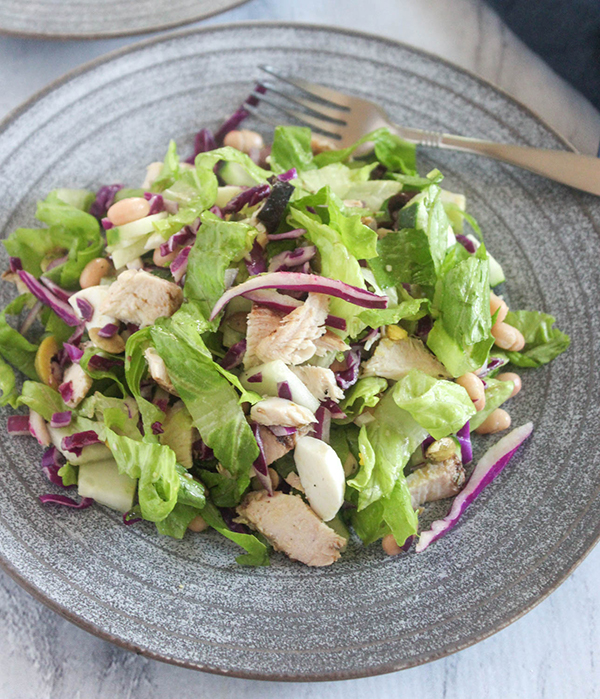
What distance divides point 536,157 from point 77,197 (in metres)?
2.06

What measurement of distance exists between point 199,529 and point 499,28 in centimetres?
335

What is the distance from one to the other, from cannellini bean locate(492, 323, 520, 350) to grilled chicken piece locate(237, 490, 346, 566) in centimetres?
101

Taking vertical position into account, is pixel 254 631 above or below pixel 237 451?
below

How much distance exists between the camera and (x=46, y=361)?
262 centimetres

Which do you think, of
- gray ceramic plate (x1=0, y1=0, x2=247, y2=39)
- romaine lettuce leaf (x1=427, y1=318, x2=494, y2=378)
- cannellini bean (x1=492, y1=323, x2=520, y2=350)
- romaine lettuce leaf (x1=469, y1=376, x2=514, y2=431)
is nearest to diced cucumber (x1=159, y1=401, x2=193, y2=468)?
romaine lettuce leaf (x1=427, y1=318, x2=494, y2=378)

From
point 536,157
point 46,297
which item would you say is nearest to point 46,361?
point 46,297

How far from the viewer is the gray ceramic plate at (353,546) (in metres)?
2.05

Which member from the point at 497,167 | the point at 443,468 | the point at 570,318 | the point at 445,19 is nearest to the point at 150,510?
the point at 443,468

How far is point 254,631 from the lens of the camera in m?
2.07

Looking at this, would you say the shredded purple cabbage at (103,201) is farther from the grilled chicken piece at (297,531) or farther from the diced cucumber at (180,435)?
the grilled chicken piece at (297,531)

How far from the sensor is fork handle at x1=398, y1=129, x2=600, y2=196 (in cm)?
278

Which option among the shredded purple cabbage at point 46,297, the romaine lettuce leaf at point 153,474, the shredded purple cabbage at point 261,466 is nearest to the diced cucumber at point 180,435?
the romaine lettuce leaf at point 153,474

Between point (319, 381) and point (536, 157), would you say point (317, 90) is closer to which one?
point (536, 157)

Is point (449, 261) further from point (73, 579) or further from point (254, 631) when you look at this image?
point (73, 579)
